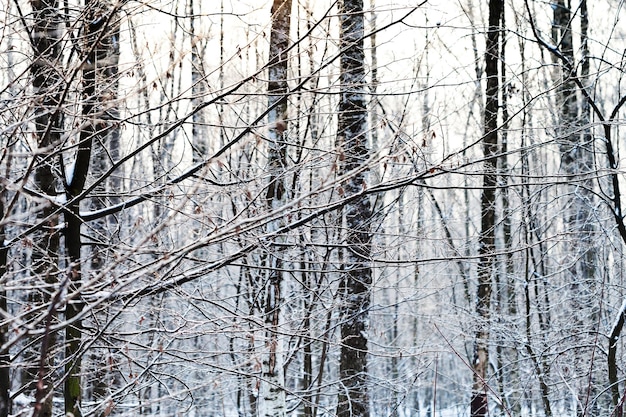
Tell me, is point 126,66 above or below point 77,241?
above

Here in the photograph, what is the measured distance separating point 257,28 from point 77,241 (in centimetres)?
181

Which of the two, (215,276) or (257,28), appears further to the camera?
(215,276)

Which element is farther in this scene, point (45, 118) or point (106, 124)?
point (45, 118)

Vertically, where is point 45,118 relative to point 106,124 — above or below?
above

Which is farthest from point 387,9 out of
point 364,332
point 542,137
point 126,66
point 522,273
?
point 522,273

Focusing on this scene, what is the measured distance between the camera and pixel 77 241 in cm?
409

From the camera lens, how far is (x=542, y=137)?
8.13 metres

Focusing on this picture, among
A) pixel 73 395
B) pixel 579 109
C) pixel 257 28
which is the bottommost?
pixel 73 395

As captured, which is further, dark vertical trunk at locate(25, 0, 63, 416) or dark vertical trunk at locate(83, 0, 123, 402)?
dark vertical trunk at locate(83, 0, 123, 402)

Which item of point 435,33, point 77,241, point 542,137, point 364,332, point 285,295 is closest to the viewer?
point 77,241

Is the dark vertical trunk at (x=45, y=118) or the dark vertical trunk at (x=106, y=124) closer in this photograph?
the dark vertical trunk at (x=45, y=118)

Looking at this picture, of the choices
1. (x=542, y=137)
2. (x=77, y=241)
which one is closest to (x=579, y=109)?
(x=542, y=137)

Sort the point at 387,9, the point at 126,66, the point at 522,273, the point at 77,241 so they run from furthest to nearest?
the point at 522,273 → the point at 77,241 → the point at 126,66 → the point at 387,9

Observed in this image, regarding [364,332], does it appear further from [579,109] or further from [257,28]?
Answer: [579,109]
